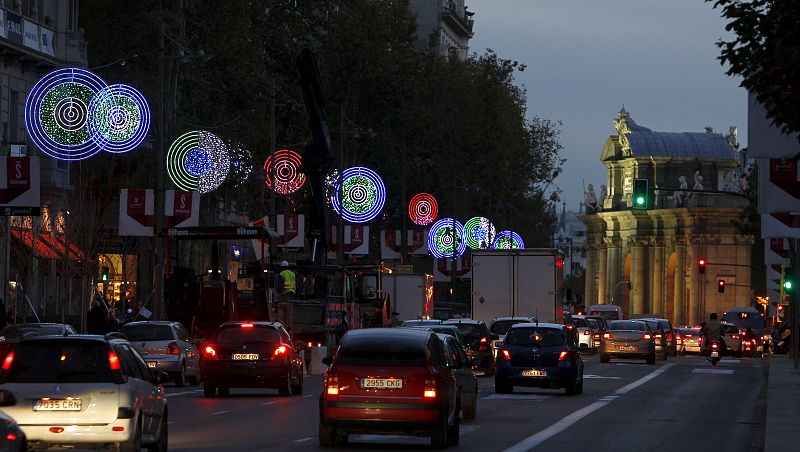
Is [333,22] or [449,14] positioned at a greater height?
[449,14]

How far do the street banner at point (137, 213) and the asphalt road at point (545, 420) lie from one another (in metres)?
5.66

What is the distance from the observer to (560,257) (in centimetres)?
5466

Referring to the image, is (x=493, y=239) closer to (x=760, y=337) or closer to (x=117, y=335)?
(x=760, y=337)

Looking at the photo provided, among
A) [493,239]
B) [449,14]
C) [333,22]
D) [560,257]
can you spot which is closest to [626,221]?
[449,14]

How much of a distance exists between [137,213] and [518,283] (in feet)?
45.1

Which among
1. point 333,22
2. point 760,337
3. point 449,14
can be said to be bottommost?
point 760,337

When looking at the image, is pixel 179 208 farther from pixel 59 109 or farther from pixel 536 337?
pixel 536 337

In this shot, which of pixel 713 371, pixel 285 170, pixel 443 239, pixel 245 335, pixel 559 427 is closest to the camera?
pixel 559 427

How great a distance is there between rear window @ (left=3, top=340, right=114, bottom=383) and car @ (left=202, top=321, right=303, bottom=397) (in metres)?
16.1

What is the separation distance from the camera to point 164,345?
3941 centimetres

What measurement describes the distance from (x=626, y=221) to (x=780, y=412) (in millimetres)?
142764

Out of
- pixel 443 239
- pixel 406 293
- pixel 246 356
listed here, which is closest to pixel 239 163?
pixel 406 293

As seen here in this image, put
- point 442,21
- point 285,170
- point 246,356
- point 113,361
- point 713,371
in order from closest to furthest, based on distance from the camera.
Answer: point 113,361
point 246,356
point 713,371
point 285,170
point 442,21

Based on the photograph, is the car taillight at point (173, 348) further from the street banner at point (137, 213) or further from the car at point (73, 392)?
the car at point (73, 392)
